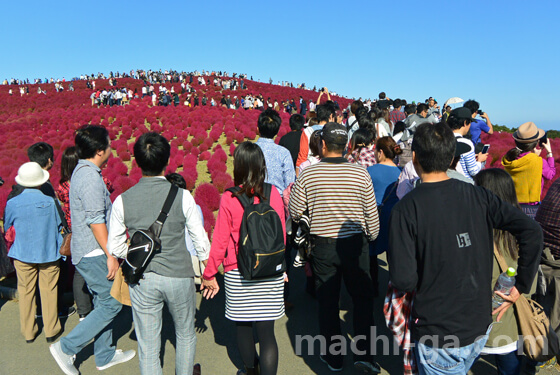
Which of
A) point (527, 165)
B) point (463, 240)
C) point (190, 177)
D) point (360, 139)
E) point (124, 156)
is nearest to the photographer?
point (463, 240)

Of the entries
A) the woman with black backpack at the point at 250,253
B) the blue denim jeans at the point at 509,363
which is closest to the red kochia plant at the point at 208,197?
the woman with black backpack at the point at 250,253

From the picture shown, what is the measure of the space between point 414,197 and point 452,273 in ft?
1.28

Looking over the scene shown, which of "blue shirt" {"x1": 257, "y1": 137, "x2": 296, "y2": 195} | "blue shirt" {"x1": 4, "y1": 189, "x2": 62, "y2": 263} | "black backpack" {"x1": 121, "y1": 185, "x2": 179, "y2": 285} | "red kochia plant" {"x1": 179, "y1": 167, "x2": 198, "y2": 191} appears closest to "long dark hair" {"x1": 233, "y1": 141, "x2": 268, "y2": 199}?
"black backpack" {"x1": 121, "y1": 185, "x2": 179, "y2": 285}

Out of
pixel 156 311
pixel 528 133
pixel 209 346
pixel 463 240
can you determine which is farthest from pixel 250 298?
→ pixel 528 133

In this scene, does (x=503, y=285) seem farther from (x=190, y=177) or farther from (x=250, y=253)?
(x=190, y=177)

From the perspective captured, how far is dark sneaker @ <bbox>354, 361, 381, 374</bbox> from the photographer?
2.92 meters

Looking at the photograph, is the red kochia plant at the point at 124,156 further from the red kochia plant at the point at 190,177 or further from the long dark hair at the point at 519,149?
the long dark hair at the point at 519,149

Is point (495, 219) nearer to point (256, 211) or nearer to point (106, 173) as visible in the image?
point (256, 211)

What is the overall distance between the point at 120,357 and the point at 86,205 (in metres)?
1.50

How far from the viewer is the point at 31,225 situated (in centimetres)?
328

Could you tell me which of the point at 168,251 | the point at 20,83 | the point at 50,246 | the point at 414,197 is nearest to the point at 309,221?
the point at 168,251

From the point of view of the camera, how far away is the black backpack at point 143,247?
7.03 feet

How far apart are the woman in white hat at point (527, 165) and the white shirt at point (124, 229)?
11.0 ft

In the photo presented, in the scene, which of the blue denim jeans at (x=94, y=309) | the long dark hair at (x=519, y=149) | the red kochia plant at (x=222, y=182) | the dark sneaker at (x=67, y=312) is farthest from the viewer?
the red kochia plant at (x=222, y=182)
